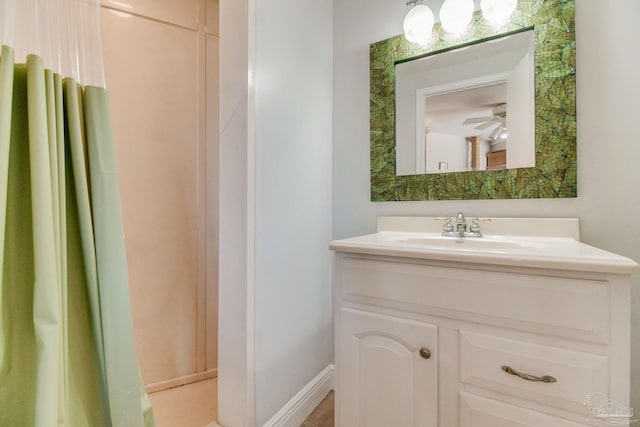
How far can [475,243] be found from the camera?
1100mm

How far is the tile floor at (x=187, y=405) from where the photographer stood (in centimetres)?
134

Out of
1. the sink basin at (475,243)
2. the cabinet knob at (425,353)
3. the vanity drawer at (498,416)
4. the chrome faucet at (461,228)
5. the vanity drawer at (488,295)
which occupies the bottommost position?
the vanity drawer at (498,416)

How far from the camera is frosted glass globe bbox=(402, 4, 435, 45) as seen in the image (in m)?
1.30

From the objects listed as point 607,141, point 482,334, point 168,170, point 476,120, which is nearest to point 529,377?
point 482,334

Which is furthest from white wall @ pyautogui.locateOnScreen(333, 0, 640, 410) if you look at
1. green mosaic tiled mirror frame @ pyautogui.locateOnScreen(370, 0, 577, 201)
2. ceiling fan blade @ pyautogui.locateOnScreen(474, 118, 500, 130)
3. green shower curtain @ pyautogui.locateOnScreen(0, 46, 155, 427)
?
green shower curtain @ pyautogui.locateOnScreen(0, 46, 155, 427)

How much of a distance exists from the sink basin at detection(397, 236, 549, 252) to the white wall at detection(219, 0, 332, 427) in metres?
0.51

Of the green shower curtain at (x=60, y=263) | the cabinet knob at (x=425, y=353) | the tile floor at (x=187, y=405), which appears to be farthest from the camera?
the tile floor at (x=187, y=405)

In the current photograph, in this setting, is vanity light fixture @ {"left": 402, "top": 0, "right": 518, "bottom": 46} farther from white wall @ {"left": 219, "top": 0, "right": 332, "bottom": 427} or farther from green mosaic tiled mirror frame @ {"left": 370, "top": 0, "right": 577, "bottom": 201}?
white wall @ {"left": 219, "top": 0, "right": 332, "bottom": 427}

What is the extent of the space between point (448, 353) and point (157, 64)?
1.85 m

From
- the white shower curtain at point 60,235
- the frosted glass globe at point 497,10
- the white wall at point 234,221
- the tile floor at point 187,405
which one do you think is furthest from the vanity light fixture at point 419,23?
the tile floor at point 187,405

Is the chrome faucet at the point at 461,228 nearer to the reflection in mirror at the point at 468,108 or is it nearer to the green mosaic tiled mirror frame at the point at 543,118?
the green mosaic tiled mirror frame at the point at 543,118

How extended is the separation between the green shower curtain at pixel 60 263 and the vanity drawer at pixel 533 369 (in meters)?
0.82

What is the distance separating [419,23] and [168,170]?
1.44 m

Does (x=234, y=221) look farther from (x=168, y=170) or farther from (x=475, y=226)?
(x=475, y=226)
